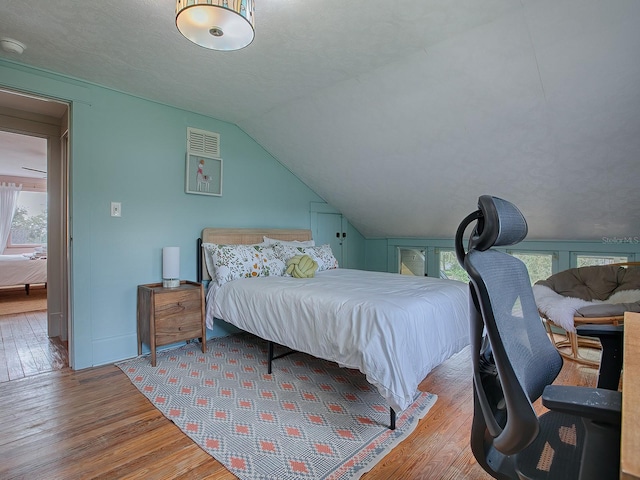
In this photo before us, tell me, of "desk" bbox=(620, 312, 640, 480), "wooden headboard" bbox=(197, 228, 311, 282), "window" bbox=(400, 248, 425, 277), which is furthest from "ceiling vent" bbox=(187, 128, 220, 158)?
"desk" bbox=(620, 312, 640, 480)

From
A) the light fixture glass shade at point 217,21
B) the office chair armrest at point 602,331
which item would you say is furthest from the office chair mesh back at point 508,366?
the light fixture glass shade at point 217,21

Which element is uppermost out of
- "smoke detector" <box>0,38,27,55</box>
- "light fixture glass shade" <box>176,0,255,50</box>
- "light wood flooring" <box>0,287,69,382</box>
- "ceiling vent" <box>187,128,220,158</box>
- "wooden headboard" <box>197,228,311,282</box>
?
"smoke detector" <box>0,38,27,55</box>

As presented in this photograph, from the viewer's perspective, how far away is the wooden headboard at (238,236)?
345 centimetres

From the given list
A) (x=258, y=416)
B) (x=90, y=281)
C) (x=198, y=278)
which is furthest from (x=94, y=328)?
(x=258, y=416)

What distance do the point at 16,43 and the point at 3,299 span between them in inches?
193

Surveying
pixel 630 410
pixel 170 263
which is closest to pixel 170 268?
pixel 170 263

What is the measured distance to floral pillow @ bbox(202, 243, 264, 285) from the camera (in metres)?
3.13

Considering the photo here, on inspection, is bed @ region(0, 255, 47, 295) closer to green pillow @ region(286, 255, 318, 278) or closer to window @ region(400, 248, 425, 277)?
green pillow @ region(286, 255, 318, 278)

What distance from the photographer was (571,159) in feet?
8.90

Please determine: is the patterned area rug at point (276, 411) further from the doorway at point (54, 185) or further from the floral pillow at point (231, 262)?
the doorway at point (54, 185)

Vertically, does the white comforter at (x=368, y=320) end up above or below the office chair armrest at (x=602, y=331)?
below

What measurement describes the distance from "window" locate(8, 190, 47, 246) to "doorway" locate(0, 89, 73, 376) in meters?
5.17

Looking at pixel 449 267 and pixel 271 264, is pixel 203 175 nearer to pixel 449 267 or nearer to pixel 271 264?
pixel 271 264

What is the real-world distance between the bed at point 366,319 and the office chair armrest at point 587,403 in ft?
3.50
